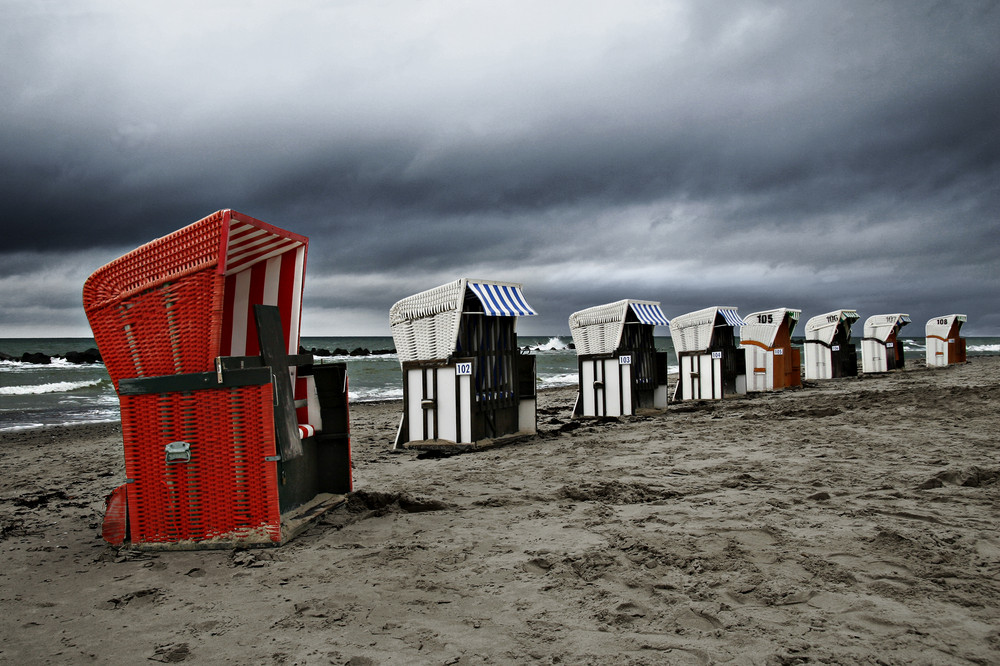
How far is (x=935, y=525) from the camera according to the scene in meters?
3.87

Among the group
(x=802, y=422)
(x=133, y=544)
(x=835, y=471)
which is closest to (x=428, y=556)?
(x=133, y=544)

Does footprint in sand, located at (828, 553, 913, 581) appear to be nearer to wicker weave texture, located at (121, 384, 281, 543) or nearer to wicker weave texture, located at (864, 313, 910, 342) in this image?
wicker weave texture, located at (121, 384, 281, 543)

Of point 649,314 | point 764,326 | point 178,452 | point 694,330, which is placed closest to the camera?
point 178,452

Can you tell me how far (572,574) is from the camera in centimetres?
339

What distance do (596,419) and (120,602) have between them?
960 cm

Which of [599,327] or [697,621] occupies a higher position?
[599,327]

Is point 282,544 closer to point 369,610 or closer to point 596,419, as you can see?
point 369,610

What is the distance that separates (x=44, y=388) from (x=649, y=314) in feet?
81.5

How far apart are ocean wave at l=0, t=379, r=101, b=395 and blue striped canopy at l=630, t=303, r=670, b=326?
2299cm

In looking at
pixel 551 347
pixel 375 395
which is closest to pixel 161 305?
pixel 375 395

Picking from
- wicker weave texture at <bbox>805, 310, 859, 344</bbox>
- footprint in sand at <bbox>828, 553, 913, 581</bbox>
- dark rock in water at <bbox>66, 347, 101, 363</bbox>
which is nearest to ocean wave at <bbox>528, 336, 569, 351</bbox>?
dark rock in water at <bbox>66, 347, 101, 363</bbox>

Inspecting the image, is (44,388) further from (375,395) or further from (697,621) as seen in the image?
(697,621)

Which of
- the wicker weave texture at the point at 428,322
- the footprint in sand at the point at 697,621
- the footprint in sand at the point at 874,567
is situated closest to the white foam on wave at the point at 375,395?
the wicker weave texture at the point at 428,322

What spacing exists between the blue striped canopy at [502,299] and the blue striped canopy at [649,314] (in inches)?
132
